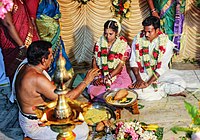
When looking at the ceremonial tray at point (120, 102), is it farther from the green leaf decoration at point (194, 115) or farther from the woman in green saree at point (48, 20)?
the green leaf decoration at point (194, 115)

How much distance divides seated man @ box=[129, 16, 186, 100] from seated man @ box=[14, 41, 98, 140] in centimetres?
154

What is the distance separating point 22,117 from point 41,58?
0.71 meters

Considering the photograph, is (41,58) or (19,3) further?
(19,3)

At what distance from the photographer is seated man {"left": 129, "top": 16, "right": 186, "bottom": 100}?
5.20 metres

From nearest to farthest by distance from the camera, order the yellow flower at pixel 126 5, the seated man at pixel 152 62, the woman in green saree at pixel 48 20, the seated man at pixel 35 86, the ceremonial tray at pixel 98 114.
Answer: the seated man at pixel 35 86 < the ceremonial tray at pixel 98 114 < the seated man at pixel 152 62 < the woman in green saree at pixel 48 20 < the yellow flower at pixel 126 5

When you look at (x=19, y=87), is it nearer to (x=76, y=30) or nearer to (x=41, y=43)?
(x=41, y=43)

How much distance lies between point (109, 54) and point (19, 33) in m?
1.26

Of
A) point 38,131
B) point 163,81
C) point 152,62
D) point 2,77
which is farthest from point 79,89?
point 2,77

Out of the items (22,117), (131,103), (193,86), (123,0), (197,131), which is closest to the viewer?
(197,131)

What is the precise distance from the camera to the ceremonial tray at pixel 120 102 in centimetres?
458

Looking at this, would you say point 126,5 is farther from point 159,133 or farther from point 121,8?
point 159,133

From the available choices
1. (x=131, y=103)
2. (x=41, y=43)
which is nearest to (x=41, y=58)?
(x=41, y=43)

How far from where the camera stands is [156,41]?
207 inches

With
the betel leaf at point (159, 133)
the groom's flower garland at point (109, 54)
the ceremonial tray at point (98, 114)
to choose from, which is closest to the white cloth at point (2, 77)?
the groom's flower garland at point (109, 54)
